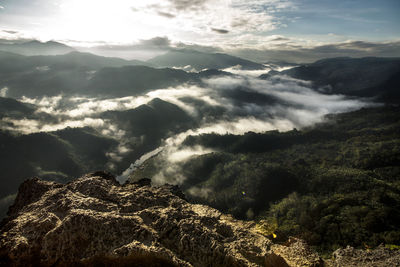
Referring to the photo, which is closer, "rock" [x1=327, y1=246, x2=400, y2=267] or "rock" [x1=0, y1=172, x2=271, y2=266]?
Result: "rock" [x1=0, y1=172, x2=271, y2=266]

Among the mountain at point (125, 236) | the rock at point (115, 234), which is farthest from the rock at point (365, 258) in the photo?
the rock at point (115, 234)

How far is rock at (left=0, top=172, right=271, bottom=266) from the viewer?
20.4 metres

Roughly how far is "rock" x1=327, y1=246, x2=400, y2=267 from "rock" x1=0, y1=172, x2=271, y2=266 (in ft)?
41.6

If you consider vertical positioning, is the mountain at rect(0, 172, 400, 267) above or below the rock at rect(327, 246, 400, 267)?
above

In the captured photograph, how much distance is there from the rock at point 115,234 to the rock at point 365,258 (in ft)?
41.6

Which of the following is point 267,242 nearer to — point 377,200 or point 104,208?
point 104,208

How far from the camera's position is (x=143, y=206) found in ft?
95.8

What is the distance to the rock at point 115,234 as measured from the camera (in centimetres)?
2041

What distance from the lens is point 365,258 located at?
31922mm

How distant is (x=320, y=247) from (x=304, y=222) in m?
35.9

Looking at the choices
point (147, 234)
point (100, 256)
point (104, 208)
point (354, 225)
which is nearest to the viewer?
point (100, 256)

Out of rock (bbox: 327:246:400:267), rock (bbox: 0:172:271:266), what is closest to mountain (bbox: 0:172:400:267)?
rock (bbox: 0:172:271:266)

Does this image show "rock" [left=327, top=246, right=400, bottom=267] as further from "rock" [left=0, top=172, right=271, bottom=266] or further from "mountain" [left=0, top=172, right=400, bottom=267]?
"rock" [left=0, top=172, right=271, bottom=266]

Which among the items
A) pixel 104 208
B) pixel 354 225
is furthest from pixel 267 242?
pixel 354 225
